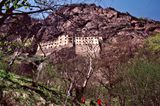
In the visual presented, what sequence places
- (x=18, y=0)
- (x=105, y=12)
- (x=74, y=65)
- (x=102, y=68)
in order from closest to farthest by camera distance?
(x=18, y=0)
(x=102, y=68)
(x=74, y=65)
(x=105, y=12)

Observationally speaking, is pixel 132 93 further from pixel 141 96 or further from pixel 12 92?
pixel 12 92

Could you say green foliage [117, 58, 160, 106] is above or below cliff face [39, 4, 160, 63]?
below

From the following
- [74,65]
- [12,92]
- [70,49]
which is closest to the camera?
[12,92]

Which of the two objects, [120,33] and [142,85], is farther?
[120,33]

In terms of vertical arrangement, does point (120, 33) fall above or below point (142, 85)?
above

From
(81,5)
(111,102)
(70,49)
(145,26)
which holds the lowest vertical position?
(111,102)

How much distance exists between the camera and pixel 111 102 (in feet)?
126

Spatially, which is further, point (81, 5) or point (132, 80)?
point (132, 80)

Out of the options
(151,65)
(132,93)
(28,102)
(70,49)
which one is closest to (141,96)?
(132,93)

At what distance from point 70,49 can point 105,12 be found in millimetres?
16523

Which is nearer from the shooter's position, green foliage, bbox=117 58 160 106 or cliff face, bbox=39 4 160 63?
green foliage, bbox=117 58 160 106

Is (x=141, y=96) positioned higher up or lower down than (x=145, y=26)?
lower down

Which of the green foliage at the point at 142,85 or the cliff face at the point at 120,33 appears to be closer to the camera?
the green foliage at the point at 142,85

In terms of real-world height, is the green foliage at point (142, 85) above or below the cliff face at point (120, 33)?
below
